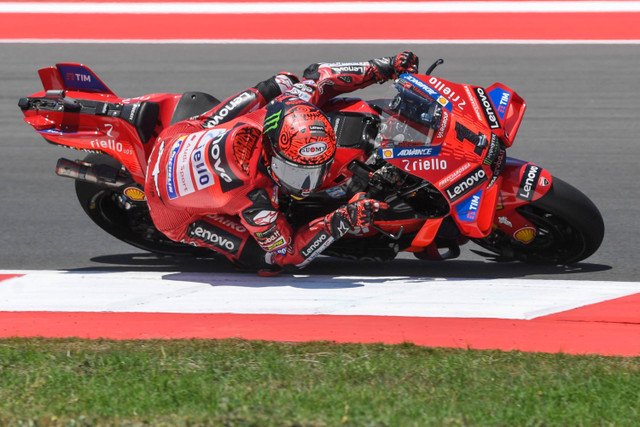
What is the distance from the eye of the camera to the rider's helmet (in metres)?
5.37

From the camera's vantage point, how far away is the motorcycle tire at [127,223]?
6.70 meters

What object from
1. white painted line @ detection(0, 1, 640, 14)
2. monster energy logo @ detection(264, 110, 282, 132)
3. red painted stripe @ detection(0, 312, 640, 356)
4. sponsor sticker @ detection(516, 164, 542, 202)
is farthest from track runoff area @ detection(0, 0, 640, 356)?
white painted line @ detection(0, 1, 640, 14)

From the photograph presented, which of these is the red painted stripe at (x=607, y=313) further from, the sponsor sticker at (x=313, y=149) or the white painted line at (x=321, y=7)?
the white painted line at (x=321, y=7)

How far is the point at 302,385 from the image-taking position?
14.1ft

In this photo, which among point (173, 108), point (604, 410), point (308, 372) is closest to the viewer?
point (604, 410)

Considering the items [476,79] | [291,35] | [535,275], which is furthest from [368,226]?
[291,35]

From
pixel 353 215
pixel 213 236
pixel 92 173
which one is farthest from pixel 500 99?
pixel 92 173

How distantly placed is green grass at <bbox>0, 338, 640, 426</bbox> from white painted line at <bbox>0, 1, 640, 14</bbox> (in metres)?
9.99

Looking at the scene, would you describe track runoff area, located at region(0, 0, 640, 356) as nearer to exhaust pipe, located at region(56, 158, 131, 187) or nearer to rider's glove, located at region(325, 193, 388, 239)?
rider's glove, located at region(325, 193, 388, 239)

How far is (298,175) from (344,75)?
106cm

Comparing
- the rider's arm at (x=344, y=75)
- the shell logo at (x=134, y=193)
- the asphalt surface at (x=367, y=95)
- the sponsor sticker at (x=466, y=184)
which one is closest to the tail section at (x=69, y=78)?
the shell logo at (x=134, y=193)

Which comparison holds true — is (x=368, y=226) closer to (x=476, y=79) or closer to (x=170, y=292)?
(x=170, y=292)

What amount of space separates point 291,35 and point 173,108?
6938 millimetres

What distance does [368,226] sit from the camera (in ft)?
19.3
